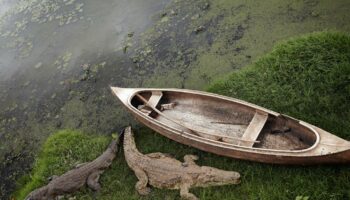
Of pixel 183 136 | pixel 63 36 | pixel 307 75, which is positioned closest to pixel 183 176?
pixel 183 136

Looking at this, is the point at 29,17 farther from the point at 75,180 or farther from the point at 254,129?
the point at 254,129

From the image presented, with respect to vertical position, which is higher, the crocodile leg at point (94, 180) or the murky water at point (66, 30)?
the murky water at point (66, 30)

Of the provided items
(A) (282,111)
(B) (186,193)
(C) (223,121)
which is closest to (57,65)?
(C) (223,121)

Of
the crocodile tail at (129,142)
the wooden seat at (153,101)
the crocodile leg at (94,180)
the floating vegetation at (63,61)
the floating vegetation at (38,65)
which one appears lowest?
the crocodile leg at (94,180)

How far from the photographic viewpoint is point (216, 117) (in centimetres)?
664

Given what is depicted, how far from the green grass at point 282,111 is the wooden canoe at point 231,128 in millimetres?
247

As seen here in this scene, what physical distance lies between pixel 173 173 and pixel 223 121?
1.35m

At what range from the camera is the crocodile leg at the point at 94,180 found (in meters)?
6.33

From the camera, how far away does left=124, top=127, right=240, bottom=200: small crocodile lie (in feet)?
18.3

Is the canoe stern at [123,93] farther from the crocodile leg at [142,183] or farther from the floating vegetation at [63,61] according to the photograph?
the floating vegetation at [63,61]

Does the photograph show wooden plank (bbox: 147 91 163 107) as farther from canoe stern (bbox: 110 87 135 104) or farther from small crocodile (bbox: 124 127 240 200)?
small crocodile (bbox: 124 127 240 200)

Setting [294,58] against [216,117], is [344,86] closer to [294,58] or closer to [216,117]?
[294,58]

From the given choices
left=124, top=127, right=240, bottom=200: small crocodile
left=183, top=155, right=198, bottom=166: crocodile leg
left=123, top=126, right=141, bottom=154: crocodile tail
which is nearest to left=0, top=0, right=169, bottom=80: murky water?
left=123, top=126, right=141, bottom=154: crocodile tail

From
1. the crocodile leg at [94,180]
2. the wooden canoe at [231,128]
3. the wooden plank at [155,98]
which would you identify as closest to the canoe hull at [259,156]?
the wooden canoe at [231,128]
